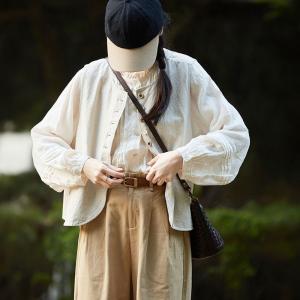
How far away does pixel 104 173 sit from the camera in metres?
3.19

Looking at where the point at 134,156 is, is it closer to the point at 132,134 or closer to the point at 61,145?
the point at 132,134

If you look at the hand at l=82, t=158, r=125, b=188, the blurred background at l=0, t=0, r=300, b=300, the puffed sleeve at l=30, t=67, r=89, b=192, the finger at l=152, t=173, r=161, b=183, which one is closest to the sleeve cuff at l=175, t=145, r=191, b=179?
the finger at l=152, t=173, r=161, b=183

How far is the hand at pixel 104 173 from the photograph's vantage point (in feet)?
10.5

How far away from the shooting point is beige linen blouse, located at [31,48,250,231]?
3275 mm

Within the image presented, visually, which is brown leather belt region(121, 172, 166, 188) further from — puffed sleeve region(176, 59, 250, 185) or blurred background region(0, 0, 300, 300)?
blurred background region(0, 0, 300, 300)

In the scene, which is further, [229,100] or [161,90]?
[229,100]

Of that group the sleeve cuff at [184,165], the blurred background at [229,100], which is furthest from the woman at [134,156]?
the blurred background at [229,100]

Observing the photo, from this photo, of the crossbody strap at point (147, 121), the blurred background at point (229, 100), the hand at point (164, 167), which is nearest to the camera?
the hand at point (164, 167)

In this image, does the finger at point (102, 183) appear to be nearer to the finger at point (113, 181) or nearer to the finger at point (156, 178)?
the finger at point (113, 181)

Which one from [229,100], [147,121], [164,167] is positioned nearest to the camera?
[164,167]

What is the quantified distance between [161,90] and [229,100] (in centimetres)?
410

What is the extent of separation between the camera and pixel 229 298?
625 centimetres

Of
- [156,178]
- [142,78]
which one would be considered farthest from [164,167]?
[142,78]

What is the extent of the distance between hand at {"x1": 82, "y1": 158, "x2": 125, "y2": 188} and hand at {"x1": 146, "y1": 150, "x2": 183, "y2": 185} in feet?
0.36
